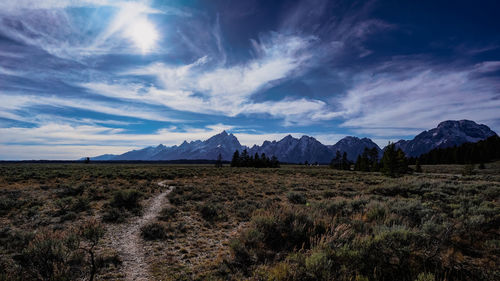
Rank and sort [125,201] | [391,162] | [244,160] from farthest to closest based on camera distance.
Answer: [244,160] → [391,162] → [125,201]

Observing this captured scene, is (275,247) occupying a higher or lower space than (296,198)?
higher

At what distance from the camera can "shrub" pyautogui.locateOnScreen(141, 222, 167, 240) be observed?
338 inches

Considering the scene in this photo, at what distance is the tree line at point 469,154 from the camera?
243 feet

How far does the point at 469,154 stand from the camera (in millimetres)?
77562

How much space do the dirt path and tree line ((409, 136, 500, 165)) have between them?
89939 mm

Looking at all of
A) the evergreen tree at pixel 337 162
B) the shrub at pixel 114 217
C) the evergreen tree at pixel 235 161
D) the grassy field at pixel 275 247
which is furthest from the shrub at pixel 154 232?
the evergreen tree at pixel 337 162

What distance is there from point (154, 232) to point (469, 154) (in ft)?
382

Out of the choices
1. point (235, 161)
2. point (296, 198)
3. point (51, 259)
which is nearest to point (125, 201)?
point (51, 259)

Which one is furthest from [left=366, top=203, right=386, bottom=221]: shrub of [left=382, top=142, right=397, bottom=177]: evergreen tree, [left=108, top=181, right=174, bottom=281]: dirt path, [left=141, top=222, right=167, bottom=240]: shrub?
[left=382, top=142, right=397, bottom=177]: evergreen tree

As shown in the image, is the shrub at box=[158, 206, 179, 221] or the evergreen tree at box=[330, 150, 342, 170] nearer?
the shrub at box=[158, 206, 179, 221]

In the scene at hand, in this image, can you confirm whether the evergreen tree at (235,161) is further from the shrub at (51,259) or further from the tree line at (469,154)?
the shrub at (51,259)

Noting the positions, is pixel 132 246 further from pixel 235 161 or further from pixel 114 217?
pixel 235 161

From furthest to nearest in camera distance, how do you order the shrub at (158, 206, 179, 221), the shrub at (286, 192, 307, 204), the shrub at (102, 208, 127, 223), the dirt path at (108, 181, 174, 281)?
the shrub at (286, 192, 307, 204) → the shrub at (158, 206, 179, 221) → the shrub at (102, 208, 127, 223) → the dirt path at (108, 181, 174, 281)

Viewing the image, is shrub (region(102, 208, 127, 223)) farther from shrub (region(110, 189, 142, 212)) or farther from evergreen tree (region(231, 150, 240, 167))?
evergreen tree (region(231, 150, 240, 167))
